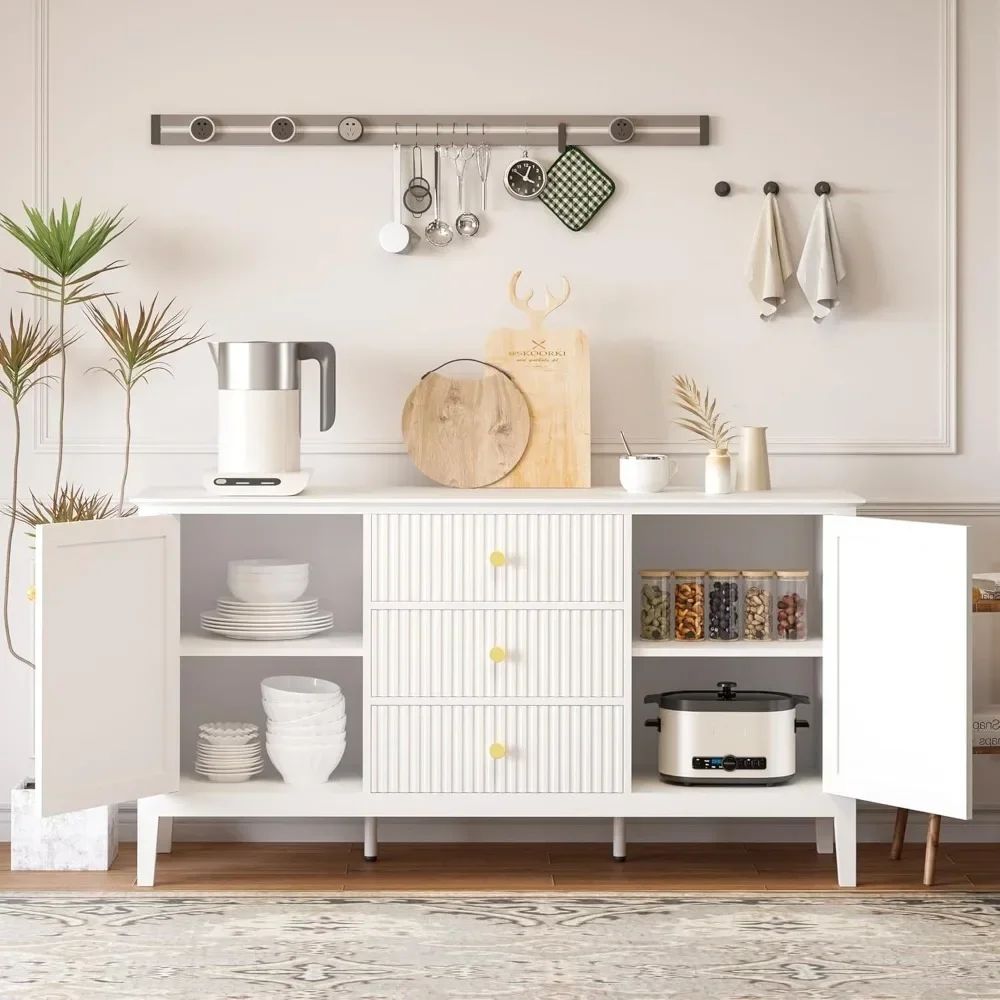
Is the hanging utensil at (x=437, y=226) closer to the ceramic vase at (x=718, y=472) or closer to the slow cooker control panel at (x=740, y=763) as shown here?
the ceramic vase at (x=718, y=472)

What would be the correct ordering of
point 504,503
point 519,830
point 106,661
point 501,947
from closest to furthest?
point 501,947, point 106,661, point 504,503, point 519,830

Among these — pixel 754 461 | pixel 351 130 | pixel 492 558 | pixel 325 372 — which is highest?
pixel 351 130

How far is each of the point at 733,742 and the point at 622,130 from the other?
1.61 m

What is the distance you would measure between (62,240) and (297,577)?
102 centimetres

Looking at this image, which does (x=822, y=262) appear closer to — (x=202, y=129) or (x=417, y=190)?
(x=417, y=190)

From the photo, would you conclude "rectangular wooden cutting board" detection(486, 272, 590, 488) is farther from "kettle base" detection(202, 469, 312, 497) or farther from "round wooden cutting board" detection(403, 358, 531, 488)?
"kettle base" detection(202, 469, 312, 497)

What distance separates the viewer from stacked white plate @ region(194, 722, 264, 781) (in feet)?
10.1

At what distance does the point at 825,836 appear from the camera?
3213 mm

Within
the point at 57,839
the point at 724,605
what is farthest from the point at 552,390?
the point at 57,839

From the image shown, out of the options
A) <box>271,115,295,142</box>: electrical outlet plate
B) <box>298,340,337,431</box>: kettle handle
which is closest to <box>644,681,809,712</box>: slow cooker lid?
<box>298,340,337,431</box>: kettle handle

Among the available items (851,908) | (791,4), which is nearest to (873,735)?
(851,908)

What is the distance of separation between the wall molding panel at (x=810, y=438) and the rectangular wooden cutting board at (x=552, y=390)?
15 cm

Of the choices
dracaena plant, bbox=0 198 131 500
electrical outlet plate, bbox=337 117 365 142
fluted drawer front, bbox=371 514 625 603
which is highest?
electrical outlet plate, bbox=337 117 365 142

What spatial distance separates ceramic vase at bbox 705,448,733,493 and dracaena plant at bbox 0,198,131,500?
1.58 metres
